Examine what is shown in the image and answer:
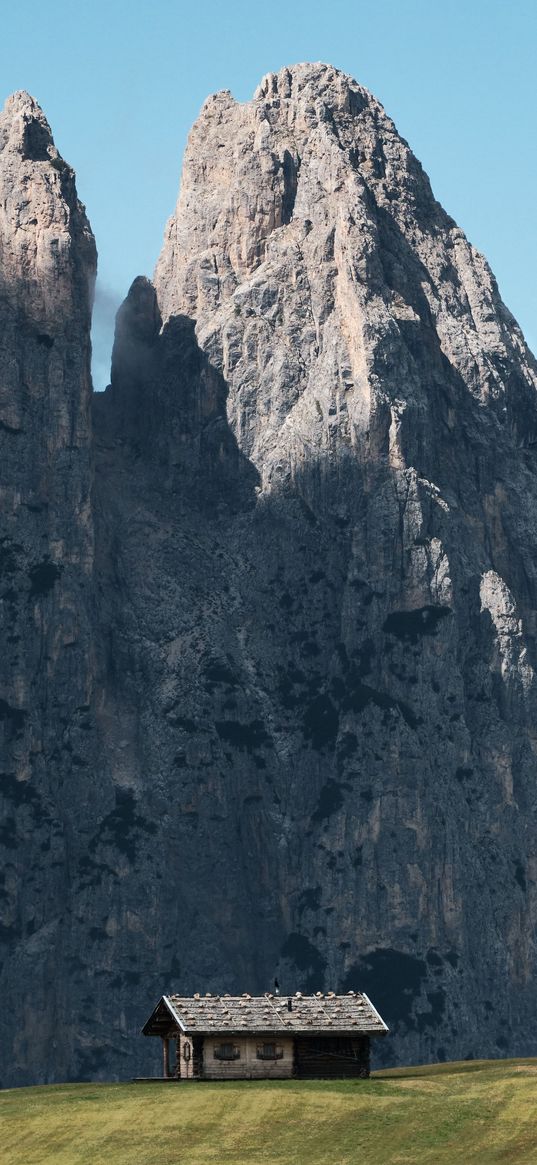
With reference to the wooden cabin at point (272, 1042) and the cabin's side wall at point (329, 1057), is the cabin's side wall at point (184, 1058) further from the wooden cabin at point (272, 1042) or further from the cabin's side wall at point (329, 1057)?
the cabin's side wall at point (329, 1057)

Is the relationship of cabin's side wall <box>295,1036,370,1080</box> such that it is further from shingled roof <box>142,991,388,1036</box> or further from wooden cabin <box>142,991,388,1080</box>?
shingled roof <box>142,991,388,1036</box>

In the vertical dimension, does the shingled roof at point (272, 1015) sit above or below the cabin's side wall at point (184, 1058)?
above

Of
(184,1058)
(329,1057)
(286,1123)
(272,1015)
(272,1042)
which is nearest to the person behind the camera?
(286,1123)

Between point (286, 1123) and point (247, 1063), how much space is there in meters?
16.4

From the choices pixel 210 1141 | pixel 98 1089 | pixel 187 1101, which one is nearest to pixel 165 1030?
pixel 98 1089

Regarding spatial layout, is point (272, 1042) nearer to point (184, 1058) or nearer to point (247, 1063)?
point (247, 1063)

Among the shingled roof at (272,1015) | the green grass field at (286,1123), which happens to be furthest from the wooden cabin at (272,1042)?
the green grass field at (286,1123)

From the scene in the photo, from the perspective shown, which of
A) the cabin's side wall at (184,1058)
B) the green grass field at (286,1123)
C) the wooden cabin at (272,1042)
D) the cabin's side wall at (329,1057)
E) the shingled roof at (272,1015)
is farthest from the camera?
the cabin's side wall at (184,1058)

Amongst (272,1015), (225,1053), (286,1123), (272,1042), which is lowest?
(286,1123)

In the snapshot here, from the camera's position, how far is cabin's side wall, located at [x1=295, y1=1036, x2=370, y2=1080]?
477ft

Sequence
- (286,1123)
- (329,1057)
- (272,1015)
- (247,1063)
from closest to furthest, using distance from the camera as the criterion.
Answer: (286,1123)
(247,1063)
(329,1057)
(272,1015)

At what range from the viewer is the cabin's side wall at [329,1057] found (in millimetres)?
145250

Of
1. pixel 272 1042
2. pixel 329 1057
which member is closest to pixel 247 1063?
pixel 272 1042

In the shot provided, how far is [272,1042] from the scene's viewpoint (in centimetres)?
14562
